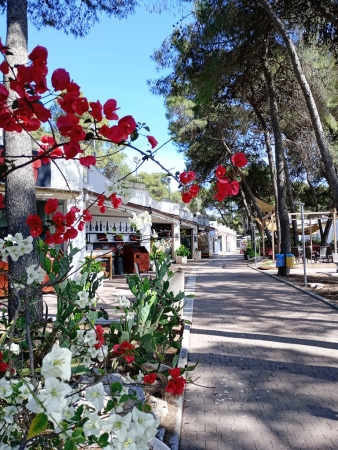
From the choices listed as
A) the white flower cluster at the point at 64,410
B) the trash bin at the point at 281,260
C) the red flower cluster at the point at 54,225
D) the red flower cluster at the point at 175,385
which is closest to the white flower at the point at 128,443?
the white flower cluster at the point at 64,410

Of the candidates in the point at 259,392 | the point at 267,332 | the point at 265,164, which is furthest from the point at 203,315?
the point at 265,164

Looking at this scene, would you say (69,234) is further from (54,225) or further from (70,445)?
(70,445)

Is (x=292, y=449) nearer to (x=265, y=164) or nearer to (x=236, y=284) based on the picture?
(x=236, y=284)

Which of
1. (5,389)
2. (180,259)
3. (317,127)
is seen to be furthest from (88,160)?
(180,259)

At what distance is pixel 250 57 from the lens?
13.0 m

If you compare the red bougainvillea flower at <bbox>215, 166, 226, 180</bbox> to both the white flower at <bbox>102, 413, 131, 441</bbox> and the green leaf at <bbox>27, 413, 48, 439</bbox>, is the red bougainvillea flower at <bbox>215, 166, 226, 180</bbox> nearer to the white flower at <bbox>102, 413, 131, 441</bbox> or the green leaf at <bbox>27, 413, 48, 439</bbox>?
the white flower at <bbox>102, 413, 131, 441</bbox>

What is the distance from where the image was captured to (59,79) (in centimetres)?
163

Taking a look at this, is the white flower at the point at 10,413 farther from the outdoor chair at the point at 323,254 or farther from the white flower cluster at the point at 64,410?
the outdoor chair at the point at 323,254

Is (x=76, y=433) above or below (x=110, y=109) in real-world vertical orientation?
below

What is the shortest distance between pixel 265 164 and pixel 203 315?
22237 millimetres

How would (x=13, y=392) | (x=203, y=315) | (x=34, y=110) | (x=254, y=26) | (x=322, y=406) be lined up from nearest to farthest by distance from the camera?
(x=13, y=392) → (x=34, y=110) → (x=322, y=406) → (x=203, y=315) → (x=254, y=26)

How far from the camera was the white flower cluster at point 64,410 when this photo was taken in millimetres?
1015

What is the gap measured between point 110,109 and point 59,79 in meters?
0.29

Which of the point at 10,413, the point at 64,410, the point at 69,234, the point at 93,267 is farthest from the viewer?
the point at 93,267
